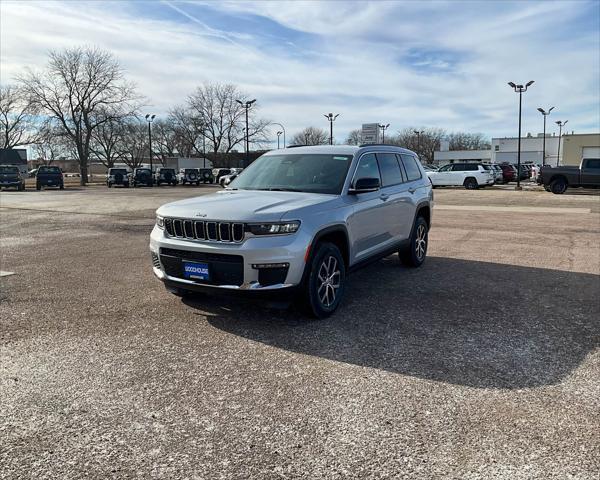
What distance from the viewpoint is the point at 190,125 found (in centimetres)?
7850

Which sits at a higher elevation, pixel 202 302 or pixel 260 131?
pixel 260 131

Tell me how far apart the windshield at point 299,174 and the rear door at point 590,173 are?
24.6 m

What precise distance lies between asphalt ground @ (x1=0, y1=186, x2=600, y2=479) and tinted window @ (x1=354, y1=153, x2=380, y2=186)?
1.48 m

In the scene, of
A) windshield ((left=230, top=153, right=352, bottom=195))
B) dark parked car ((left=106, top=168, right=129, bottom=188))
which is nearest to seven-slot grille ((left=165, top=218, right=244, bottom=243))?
windshield ((left=230, top=153, right=352, bottom=195))

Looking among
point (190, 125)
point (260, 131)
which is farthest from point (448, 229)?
point (190, 125)

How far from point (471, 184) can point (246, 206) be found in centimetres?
3085

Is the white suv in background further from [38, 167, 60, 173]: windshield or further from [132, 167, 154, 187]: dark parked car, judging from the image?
[38, 167, 60, 173]: windshield

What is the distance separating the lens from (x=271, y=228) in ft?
15.2

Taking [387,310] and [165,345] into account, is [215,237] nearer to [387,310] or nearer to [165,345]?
[165,345]

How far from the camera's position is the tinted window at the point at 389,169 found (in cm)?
675

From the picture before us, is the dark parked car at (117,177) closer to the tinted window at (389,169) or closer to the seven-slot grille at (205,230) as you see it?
the tinted window at (389,169)

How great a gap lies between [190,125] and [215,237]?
3055 inches

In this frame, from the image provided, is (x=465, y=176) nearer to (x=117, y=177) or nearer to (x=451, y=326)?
(x=117, y=177)

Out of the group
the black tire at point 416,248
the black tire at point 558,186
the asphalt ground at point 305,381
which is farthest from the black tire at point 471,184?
the asphalt ground at point 305,381
